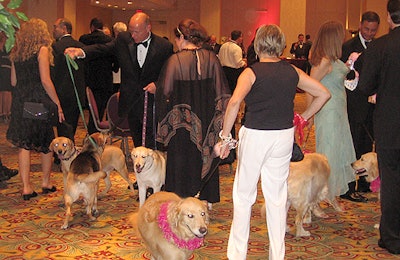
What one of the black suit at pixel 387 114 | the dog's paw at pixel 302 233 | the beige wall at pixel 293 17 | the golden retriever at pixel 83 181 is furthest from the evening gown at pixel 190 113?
the beige wall at pixel 293 17

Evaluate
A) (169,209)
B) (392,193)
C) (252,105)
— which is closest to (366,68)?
(392,193)

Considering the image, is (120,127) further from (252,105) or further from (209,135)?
(252,105)

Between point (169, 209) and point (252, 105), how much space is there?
808 mm

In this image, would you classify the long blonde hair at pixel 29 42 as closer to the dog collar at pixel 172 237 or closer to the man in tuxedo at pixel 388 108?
the dog collar at pixel 172 237

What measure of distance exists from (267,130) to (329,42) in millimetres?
1927

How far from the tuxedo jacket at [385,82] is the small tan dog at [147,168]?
6.27ft

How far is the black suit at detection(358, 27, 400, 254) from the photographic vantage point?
407 centimetres

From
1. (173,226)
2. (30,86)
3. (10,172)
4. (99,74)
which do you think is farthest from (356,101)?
(10,172)

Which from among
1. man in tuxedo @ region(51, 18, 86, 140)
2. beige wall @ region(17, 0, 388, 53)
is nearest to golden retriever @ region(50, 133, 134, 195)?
man in tuxedo @ region(51, 18, 86, 140)

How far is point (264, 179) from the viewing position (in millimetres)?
3582

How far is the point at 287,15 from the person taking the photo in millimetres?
22609

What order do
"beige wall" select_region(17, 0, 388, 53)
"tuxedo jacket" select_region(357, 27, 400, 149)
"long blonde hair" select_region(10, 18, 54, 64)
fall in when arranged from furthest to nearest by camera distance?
"beige wall" select_region(17, 0, 388, 53)
"long blonde hair" select_region(10, 18, 54, 64)
"tuxedo jacket" select_region(357, 27, 400, 149)

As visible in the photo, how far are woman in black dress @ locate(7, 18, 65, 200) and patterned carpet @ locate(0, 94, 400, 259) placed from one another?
1.76 feet

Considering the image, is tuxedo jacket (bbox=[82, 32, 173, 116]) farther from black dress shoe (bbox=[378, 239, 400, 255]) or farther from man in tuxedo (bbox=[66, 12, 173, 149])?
black dress shoe (bbox=[378, 239, 400, 255])
